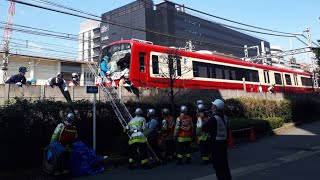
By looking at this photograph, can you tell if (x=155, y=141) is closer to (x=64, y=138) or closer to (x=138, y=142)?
(x=138, y=142)

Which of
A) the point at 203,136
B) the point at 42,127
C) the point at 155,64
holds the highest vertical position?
the point at 155,64

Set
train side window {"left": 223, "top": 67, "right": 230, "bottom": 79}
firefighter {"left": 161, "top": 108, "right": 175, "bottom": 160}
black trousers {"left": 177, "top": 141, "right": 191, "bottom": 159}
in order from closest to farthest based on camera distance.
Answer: black trousers {"left": 177, "top": 141, "right": 191, "bottom": 159}, firefighter {"left": 161, "top": 108, "right": 175, "bottom": 160}, train side window {"left": 223, "top": 67, "right": 230, "bottom": 79}

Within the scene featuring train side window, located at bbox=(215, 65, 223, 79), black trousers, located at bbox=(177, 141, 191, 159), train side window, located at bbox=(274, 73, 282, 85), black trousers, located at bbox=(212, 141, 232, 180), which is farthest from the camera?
train side window, located at bbox=(274, 73, 282, 85)

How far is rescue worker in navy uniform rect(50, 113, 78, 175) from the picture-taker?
8.38 meters

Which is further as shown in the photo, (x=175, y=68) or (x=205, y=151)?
(x=175, y=68)

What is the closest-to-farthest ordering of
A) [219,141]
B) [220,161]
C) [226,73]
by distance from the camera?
[220,161] < [219,141] < [226,73]

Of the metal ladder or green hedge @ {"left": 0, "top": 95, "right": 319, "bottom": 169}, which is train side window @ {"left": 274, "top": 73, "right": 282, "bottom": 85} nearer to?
green hedge @ {"left": 0, "top": 95, "right": 319, "bottom": 169}

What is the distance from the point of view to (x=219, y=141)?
6098 millimetres

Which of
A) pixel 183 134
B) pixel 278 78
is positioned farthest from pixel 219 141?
pixel 278 78

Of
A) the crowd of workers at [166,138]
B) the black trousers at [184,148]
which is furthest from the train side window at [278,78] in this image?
the black trousers at [184,148]

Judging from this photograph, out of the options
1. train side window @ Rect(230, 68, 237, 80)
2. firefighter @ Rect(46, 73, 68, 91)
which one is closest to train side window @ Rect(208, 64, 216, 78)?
train side window @ Rect(230, 68, 237, 80)

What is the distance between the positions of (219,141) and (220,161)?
377 mm

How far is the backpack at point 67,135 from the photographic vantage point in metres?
8.44

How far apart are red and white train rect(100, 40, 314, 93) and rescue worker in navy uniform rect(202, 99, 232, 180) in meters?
9.19
